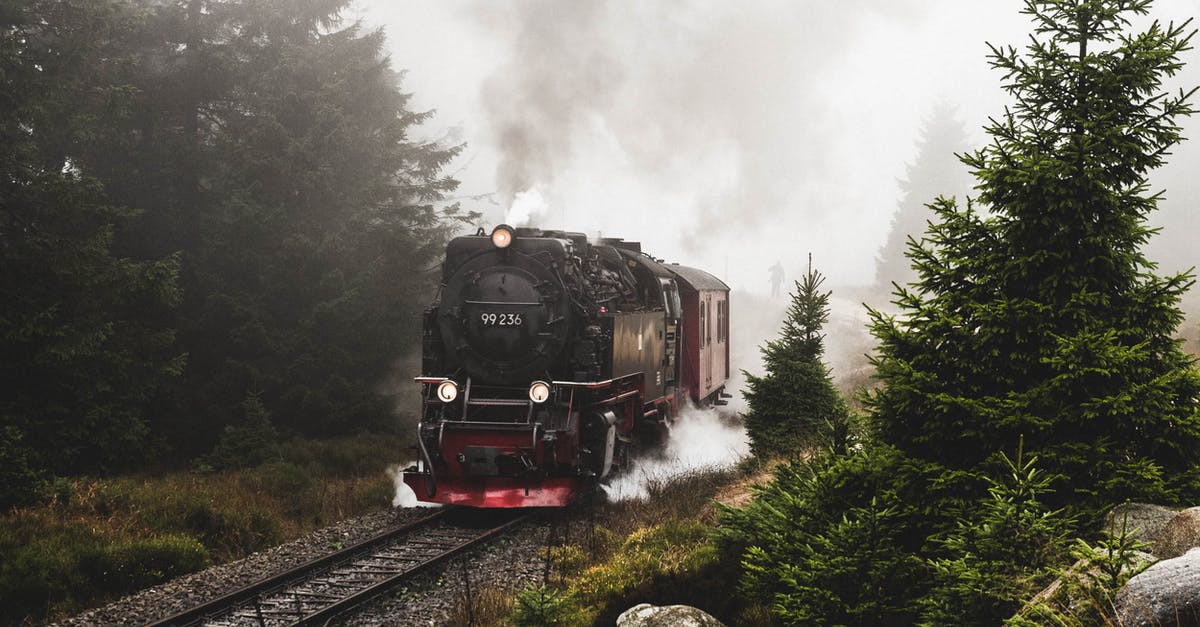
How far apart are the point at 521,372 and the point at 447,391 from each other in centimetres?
100

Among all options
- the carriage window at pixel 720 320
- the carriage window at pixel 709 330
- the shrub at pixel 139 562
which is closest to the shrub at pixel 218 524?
the shrub at pixel 139 562

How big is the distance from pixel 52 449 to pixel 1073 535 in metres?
Result: 12.9

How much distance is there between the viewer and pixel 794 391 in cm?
1149

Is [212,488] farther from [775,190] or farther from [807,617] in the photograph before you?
[775,190]

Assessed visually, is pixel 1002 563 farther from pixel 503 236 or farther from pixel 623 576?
pixel 503 236

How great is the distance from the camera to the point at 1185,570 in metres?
3.18

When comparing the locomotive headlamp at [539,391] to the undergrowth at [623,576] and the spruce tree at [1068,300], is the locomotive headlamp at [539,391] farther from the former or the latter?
the spruce tree at [1068,300]

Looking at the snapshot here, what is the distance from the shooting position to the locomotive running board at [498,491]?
1053 centimetres

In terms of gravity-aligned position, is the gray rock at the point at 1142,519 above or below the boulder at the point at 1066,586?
above

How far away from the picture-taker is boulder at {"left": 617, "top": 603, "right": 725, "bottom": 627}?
5.25m

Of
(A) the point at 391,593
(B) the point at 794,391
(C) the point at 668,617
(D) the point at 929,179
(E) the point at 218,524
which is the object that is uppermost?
(D) the point at 929,179

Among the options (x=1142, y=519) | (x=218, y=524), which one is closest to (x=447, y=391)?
(x=218, y=524)

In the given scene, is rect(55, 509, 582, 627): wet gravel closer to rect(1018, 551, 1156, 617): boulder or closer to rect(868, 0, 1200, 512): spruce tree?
rect(868, 0, 1200, 512): spruce tree

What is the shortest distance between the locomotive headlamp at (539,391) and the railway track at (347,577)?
1.56 meters
